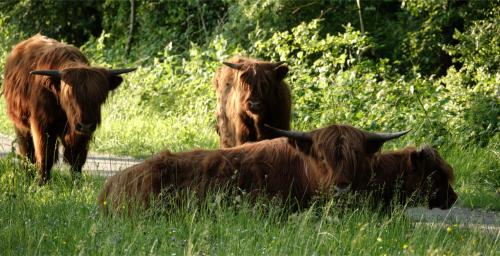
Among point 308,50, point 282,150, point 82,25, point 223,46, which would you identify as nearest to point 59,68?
point 282,150

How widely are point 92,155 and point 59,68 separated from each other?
3.39 m

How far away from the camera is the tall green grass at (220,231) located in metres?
6.12

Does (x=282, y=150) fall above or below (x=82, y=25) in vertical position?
below

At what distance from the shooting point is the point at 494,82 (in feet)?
46.6

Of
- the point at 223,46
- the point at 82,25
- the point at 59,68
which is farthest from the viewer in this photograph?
the point at 82,25

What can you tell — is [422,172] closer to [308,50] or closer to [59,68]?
[59,68]

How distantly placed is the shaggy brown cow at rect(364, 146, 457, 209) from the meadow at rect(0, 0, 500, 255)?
1.59 feet

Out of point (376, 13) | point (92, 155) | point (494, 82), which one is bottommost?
point (92, 155)

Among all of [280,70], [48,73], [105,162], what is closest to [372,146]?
[280,70]

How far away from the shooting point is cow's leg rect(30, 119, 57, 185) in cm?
1009

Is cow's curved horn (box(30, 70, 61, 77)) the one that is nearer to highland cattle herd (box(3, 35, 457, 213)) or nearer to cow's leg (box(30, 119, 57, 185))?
highland cattle herd (box(3, 35, 457, 213))

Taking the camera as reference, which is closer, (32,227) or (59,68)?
(32,227)

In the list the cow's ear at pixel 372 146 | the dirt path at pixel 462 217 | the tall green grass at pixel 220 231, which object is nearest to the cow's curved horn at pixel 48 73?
the tall green grass at pixel 220 231

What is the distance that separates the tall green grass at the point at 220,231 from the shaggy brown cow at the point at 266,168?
8.0 inches
